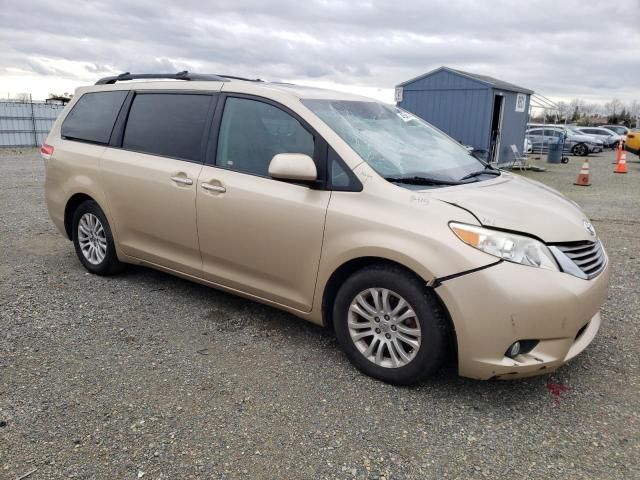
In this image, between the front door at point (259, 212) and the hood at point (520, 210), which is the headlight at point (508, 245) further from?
the front door at point (259, 212)

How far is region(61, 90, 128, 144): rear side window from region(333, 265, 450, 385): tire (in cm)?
284

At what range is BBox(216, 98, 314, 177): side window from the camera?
3.56 metres

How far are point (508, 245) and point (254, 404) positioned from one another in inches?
64.9

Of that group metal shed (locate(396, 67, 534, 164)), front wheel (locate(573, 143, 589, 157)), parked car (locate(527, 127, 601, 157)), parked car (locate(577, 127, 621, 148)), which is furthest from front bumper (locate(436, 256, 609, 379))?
parked car (locate(577, 127, 621, 148))

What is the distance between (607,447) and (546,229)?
45.6 inches

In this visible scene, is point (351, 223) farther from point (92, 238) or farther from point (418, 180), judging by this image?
point (92, 238)

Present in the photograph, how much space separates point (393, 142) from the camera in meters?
3.69

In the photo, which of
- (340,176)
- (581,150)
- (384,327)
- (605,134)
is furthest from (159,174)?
(605,134)

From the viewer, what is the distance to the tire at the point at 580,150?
27.2 meters

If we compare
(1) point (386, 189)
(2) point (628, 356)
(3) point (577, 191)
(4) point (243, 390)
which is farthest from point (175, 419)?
(3) point (577, 191)

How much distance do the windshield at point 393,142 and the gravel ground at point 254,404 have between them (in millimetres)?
1332

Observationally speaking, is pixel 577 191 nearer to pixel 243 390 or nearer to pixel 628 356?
pixel 628 356

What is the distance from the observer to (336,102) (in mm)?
3836

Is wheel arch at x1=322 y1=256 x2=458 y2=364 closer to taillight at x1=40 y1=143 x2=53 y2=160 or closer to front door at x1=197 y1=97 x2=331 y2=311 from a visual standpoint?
front door at x1=197 y1=97 x2=331 y2=311
